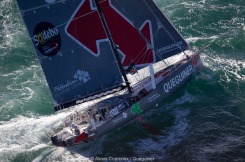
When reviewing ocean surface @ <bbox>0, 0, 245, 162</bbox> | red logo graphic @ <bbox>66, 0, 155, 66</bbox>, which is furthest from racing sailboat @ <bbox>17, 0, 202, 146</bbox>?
ocean surface @ <bbox>0, 0, 245, 162</bbox>

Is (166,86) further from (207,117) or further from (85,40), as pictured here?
(85,40)

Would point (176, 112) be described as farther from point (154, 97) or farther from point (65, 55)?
point (65, 55)

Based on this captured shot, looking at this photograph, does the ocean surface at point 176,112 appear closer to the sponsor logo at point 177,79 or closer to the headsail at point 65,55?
the sponsor logo at point 177,79

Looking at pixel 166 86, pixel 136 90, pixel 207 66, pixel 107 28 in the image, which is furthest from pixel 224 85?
pixel 107 28

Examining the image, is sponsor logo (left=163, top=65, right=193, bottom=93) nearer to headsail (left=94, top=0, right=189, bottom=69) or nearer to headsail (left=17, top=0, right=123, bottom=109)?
headsail (left=94, top=0, right=189, bottom=69)

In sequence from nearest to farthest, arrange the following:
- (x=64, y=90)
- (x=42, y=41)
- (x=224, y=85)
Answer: (x=42, y=41) → (x=64, y=90) → (x=224, y=85)

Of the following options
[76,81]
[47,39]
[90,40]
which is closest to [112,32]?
[90,40]

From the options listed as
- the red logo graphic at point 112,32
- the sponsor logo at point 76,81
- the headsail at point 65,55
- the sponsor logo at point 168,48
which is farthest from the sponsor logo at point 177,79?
the sponsor logo at point 76,81
